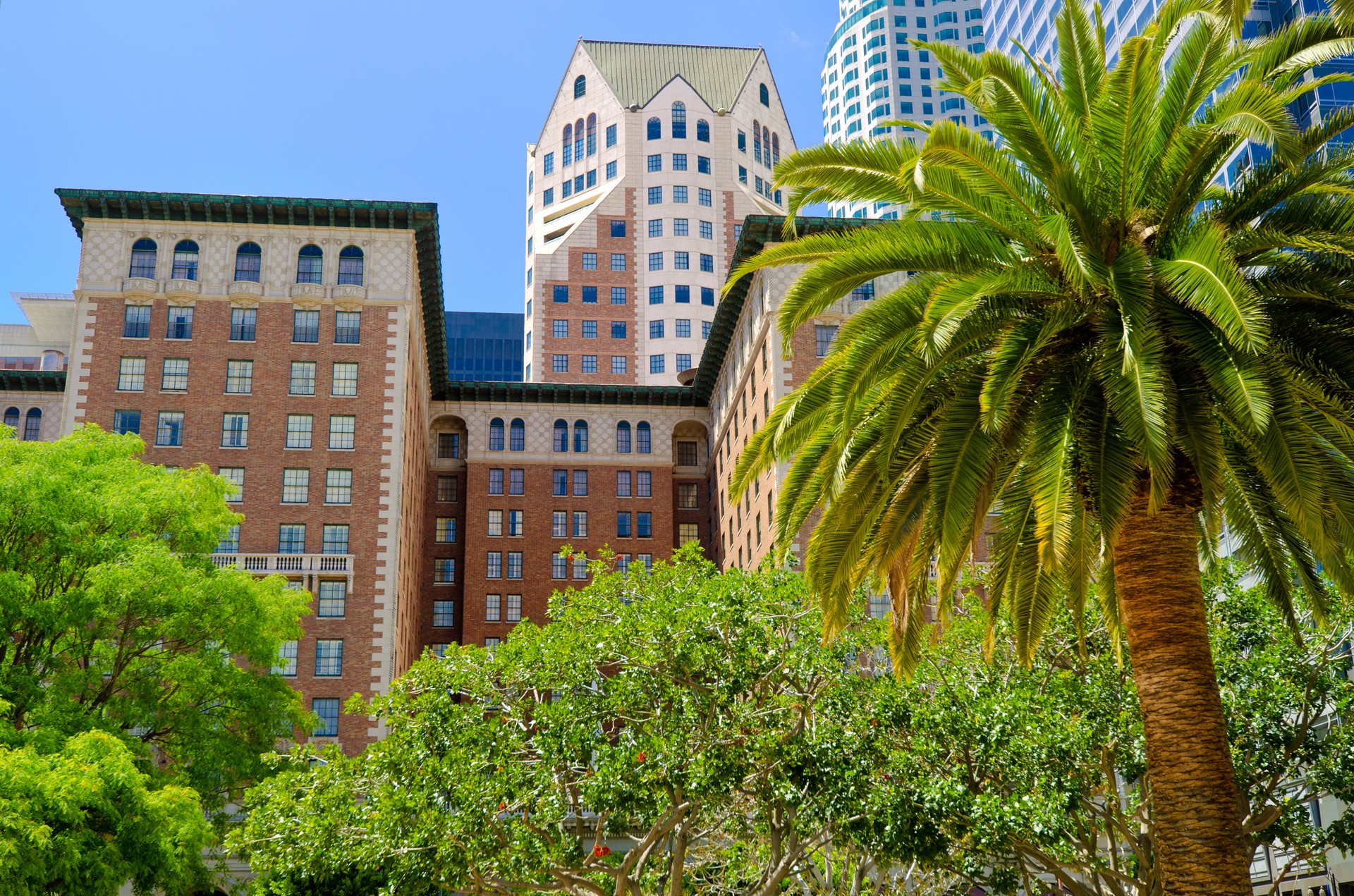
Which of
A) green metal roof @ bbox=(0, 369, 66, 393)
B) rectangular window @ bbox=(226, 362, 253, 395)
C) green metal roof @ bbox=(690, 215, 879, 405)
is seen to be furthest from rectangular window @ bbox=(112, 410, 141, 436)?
green metal roof @ bbox=(690, 215, 879, 405)

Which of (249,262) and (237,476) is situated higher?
(249,262)

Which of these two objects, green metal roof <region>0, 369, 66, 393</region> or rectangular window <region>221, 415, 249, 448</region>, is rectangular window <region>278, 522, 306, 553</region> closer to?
rectangular window <region>221, 415, 249, 448</region>

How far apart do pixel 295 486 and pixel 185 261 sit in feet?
44.3

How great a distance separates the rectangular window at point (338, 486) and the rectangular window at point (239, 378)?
6.20 m

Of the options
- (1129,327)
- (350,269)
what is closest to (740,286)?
(350,269)

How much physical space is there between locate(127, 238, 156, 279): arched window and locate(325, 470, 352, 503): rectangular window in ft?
47.0

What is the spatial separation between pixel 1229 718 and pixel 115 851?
74.3 feet

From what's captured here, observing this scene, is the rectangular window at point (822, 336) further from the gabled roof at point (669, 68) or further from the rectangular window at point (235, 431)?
the gabled roof at point (669, 68)

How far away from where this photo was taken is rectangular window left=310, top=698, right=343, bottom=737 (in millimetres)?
59625

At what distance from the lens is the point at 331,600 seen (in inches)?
2457

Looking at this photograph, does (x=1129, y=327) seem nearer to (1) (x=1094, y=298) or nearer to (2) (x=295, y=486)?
(1) (x=1094, y=298)

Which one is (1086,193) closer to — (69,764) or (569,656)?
(569,656)

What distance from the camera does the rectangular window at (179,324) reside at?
66.9 m

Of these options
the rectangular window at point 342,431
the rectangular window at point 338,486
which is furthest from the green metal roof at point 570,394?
the rectangular window at point 338,486
